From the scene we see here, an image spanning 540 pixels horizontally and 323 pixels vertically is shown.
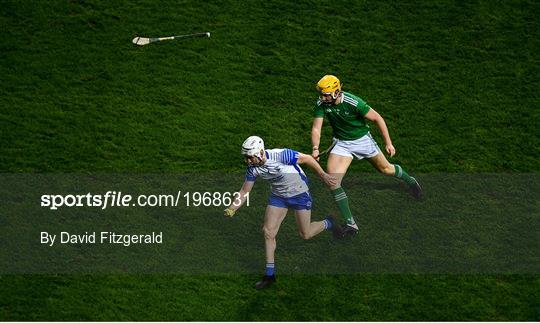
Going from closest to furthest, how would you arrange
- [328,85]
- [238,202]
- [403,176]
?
1. [238,202]
2. [328,85]
3. [403,176]

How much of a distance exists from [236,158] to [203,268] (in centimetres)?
263

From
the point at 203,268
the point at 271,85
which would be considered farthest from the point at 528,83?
the point at 203,268

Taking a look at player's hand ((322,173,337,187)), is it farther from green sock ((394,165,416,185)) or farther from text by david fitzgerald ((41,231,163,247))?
text by david fitzgerald ((41,231,163,247))

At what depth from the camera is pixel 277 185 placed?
1609cm

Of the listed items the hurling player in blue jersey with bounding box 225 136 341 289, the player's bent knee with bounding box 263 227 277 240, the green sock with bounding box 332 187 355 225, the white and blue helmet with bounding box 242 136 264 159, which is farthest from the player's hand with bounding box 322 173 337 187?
the white and blue helmet with bounding box 242 136 264 159

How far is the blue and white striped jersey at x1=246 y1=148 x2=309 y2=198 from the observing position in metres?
15.9

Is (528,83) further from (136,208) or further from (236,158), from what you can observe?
(136,208)

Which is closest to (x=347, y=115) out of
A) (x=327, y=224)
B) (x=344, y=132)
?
(x=344, y=132)

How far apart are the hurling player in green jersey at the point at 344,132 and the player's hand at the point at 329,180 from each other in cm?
9

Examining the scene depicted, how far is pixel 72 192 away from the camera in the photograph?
18094 millimetres

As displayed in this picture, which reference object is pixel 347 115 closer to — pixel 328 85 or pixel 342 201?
pixel 328 85

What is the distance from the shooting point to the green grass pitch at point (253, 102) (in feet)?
53.1

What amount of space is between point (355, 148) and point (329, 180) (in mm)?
906

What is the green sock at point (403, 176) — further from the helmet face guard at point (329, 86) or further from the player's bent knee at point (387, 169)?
the helmet face guard at point (329, 86)
